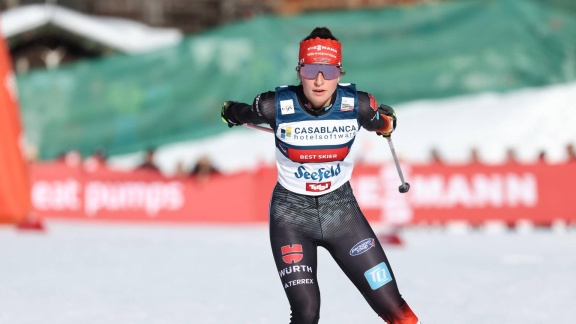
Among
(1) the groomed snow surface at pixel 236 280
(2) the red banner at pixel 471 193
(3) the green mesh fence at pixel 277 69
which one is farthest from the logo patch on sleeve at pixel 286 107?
(3) the green mesh fence at pixel 277 69

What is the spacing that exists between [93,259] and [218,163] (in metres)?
12.3

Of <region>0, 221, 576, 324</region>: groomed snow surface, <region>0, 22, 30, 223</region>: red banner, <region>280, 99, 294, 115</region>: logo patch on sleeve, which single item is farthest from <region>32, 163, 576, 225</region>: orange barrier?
<region>280, 99, 294, 115</region>: logo patch on sleeve

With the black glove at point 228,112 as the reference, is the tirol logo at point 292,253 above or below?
below

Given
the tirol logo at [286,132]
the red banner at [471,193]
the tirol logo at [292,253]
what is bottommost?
the red banner at [471,193]

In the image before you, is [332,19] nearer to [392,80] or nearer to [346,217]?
[392,80]

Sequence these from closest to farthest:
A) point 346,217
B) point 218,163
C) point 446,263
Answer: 1. point 346,217
2. point 446,263
3. point 218,163

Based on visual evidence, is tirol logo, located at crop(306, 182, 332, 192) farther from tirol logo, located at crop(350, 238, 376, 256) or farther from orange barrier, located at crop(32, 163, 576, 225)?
orange barrier, located at crop(32, 163, 576, 225)

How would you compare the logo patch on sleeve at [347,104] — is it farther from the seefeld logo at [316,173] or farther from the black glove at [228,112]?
the black glove at [228,112]

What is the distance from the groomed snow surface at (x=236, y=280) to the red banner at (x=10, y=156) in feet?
2.04

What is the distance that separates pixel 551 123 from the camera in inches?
883

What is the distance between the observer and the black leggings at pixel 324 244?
191 inches

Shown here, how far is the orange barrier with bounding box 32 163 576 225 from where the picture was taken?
16.4m

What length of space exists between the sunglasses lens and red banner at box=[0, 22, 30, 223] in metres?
8.59

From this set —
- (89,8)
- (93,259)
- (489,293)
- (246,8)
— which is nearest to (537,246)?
(489,293)
